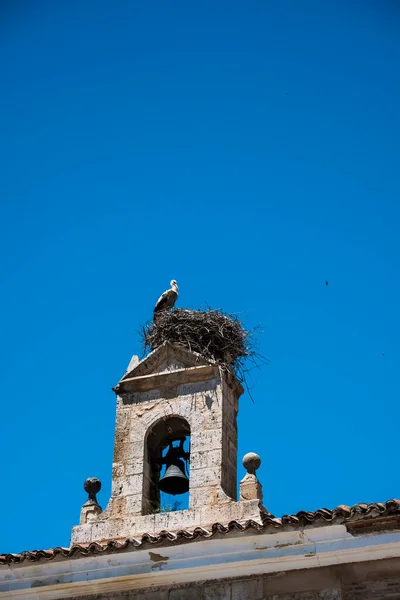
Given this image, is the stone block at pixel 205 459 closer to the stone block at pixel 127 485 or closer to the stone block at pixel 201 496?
the stone block at pixel 201 496

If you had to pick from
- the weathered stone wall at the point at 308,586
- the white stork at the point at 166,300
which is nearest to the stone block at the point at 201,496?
the weathered stone wall at the point at 308,586

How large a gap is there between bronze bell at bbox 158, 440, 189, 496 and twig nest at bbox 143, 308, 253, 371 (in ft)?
3.69

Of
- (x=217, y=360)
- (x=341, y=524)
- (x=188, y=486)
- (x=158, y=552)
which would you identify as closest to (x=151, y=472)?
(x=188, y=486)

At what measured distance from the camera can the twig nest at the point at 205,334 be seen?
12609mm

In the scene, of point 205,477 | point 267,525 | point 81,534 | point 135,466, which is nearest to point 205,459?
point 205,477

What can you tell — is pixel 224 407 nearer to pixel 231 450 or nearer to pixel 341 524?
pixel 231 450

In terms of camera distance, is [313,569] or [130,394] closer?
[313,569]

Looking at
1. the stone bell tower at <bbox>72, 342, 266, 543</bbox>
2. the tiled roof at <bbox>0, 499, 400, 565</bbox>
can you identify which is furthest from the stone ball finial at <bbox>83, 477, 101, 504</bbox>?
the tiled roof at <bbox>0, 499, 400, 565</bbox>

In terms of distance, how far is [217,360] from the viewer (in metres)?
12.5

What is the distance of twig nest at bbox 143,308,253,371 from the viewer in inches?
496

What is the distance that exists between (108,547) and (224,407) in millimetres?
2417

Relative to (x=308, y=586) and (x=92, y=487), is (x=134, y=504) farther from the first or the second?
(x=308, y=586)

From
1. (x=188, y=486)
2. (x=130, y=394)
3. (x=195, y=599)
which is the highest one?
(x=130, y=394)

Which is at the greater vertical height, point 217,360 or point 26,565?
point 217,360
